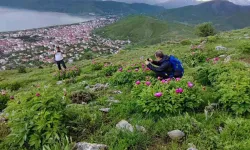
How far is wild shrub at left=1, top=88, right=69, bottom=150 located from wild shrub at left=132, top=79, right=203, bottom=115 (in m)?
2.06

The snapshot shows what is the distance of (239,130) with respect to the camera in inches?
188

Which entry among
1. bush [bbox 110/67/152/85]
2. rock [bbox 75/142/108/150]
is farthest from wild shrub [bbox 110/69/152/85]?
rock [bbox 75/142/108/150]

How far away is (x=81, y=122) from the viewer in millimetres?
5645

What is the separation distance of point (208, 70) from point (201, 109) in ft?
7.02

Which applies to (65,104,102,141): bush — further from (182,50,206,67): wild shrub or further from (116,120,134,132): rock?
(182,50,206,67): wild shrub

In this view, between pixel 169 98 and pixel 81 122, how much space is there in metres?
2.27

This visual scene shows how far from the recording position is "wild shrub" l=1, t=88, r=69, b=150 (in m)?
4.70

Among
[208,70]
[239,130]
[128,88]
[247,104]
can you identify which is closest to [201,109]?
[247,104]

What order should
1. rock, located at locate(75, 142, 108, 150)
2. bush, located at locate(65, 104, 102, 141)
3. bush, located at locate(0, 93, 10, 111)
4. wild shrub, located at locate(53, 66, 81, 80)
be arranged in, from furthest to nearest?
1. wild shrub, located at locate(53, 66, 81, 80)
2. bush, located at locate(0, 93, 10, 111)
3. bush, located at locate(65, 104, 102, 141)
4. rock, located at locate(75, 142, 108, 150)

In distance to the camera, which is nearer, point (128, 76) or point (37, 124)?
point (37, 124)

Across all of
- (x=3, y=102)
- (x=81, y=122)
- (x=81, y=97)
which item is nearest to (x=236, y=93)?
(x=81, y=122)

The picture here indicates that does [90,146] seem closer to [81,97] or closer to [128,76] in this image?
[81,97]

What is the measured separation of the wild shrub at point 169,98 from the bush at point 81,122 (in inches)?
47.9

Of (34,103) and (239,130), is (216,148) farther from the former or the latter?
(34,103)
